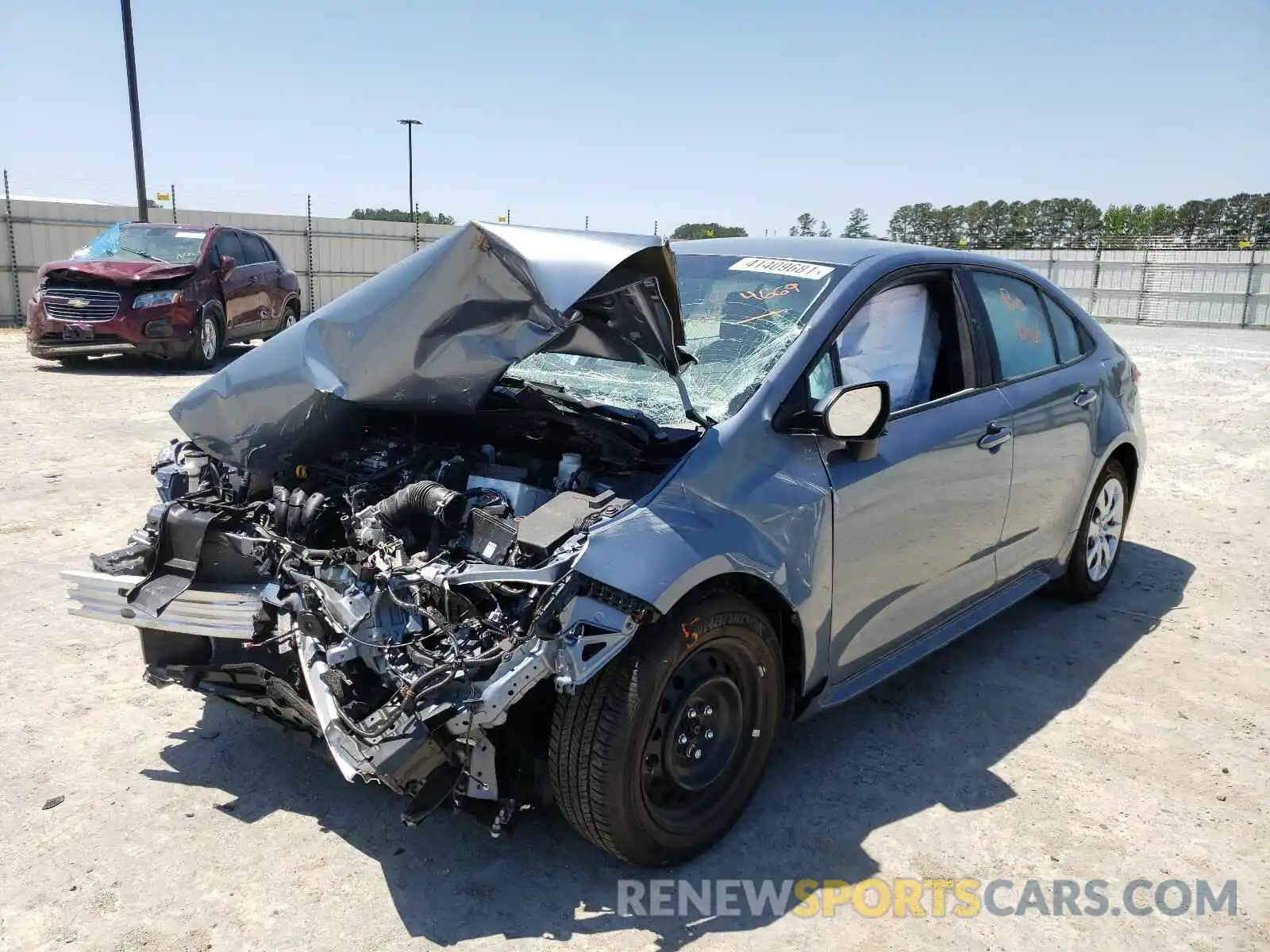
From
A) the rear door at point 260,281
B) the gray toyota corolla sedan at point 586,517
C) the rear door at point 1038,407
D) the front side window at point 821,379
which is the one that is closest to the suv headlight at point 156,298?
the rear door at point 260,281

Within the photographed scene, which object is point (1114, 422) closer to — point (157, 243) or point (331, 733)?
point (331, 733)

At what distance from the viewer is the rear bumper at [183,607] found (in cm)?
288

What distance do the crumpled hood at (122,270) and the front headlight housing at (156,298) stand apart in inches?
6.5

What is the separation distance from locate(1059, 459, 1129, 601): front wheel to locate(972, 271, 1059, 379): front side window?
864mm

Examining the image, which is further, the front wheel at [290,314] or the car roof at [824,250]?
the front wheel at [290,314]

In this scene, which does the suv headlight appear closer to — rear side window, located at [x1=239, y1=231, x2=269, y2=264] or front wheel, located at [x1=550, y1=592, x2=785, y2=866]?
rear side window, located at [x1=239, y1=231, x2=269, y2=264]

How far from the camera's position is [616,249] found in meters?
2.71

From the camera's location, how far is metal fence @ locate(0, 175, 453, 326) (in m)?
17.7

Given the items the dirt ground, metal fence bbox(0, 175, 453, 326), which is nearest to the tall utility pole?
metal fence bbox(0, 175, 453, 326)

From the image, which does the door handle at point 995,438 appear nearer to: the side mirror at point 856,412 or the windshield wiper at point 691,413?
the side mirror at point 856,412

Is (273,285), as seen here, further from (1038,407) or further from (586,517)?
(586,517)

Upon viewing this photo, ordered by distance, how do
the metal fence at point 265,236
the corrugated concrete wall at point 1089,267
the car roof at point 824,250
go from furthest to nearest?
the corrugated concrete wall at point 1089,267 → the metal fence at point 265,236 → the car roof at point 824,250

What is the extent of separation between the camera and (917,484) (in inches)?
133

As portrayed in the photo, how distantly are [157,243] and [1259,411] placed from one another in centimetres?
1365
